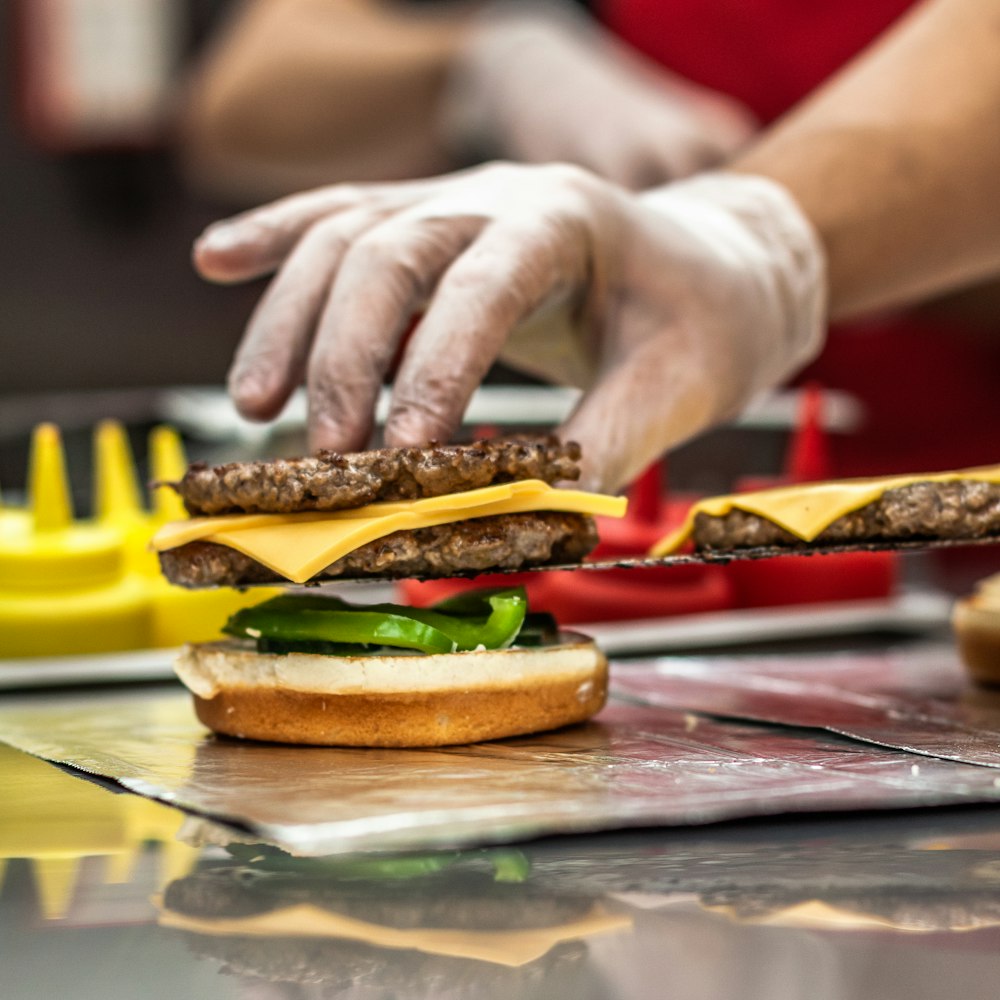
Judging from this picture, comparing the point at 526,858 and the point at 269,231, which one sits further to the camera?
the point at 269,231

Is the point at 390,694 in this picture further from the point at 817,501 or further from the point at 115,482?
the point at 115,482

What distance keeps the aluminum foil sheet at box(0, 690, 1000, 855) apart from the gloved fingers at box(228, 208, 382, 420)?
1.36ft

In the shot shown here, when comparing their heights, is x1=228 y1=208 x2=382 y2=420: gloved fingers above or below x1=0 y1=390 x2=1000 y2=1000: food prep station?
above

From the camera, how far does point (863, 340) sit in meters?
4.19

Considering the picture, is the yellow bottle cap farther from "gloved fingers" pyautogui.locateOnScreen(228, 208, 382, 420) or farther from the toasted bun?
the toasted bun

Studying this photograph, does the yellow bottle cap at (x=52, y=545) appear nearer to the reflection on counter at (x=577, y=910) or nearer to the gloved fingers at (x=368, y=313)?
the gloved fingers at (x=368, y=313)

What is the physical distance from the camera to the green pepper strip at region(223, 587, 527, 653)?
59.3 inches

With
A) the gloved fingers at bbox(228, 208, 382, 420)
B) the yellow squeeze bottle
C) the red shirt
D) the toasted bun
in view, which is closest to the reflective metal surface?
the toasted bun

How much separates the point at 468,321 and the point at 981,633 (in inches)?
32.9

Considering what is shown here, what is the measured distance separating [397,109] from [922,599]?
286 cm

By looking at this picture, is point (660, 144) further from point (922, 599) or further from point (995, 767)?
point (995, 767)

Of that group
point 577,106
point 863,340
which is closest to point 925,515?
point 577,106

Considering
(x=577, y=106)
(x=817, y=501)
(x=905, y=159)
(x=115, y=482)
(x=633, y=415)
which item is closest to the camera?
(x=817, y=501)

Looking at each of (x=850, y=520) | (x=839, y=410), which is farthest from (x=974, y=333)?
(x=850, y=520)
